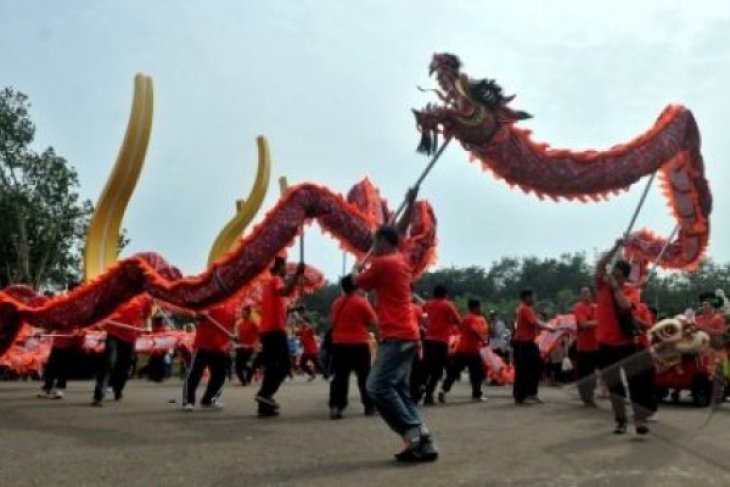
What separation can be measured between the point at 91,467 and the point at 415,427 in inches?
90.1

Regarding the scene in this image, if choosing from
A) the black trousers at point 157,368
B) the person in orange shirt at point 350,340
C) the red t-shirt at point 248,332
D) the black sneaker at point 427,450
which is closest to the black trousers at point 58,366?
the red t-shirt at point 248,332

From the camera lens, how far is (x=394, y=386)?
6496 mm

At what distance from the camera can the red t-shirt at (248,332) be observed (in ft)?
55.3

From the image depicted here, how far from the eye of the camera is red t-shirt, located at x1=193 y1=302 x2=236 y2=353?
1106cm

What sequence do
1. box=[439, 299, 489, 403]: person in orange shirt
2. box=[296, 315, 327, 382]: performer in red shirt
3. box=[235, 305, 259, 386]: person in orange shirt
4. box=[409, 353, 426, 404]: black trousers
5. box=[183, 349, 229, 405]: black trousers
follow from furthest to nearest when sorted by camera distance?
box=[296, 315, 327, 382]: performer in red shirt < box=[235, 305, 259, 386]: person in orange shirt < box=[439, 299, 489, 403]: person in orange shirt < box=[409, 353, 426, 404]: black trousers < box=[183, 349, 229, 405]: black trousers

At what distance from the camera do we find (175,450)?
694 cm

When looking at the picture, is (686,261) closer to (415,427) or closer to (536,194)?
(536,194)

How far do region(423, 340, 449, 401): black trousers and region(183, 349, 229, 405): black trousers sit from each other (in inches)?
109

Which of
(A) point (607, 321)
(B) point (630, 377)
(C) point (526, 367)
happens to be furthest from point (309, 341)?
(B) point (630, 377)

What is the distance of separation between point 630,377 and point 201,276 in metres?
5.07

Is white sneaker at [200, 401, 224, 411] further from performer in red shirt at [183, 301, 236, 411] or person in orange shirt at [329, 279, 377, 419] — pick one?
person in orange shirt at [329, 279, 377, 419]

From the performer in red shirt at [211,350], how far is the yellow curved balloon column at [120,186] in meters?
10.9

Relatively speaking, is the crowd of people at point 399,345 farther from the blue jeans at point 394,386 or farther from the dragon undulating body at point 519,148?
the dragon undulating body at point 519,148

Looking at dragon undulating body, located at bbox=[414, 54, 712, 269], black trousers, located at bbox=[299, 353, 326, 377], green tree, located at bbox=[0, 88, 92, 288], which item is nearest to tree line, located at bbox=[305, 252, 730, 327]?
green tree, located at bbox=[0, 88, 92, 288]
